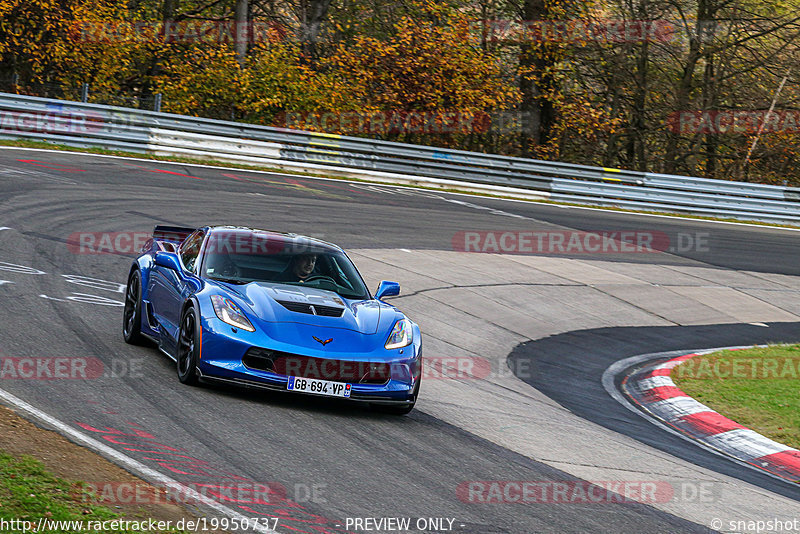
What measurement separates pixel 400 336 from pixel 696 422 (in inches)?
142

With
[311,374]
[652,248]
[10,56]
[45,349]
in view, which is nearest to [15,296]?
[45,349]

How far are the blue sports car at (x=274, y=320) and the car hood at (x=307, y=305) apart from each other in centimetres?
1

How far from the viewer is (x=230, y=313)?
7445mm

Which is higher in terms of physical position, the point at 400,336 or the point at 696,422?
the point at 400,336

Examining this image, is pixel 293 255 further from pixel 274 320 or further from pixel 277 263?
pixel 274 320

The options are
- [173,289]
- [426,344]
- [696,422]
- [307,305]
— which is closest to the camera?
[307,305]

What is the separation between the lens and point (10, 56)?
93.1 ft

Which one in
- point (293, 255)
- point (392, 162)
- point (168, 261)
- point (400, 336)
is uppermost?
point (392, 162)

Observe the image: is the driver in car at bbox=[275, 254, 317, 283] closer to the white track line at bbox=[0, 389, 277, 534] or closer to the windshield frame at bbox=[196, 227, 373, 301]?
the windshield frame at bbox=[196, 227, 373, 301]

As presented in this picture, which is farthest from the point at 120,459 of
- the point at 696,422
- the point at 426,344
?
the point at 696,422

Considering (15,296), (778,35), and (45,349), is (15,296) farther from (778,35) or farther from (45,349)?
(778,35)

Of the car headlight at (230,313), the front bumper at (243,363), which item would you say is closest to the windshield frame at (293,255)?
the car headlight at (230,313)

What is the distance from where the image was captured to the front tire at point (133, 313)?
8.86 meters

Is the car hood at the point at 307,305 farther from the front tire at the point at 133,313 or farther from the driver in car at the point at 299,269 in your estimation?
the front tire at the point at 133,313
